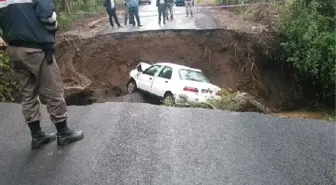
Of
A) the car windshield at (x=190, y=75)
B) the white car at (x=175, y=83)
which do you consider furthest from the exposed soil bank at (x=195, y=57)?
the car windshield at (x=190, y=75)

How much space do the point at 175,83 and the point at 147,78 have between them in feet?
5.76

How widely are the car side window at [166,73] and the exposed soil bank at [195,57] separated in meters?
3.85

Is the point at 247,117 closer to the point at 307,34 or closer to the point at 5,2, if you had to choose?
the point at 5,2

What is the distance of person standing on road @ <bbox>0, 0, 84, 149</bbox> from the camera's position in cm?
411

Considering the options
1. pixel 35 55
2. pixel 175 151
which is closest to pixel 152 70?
pixel 175 151

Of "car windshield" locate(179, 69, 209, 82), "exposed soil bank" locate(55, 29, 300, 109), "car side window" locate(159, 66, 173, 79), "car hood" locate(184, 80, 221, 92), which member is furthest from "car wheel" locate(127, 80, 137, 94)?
"car hood" locate(184, 80, 221, 92)

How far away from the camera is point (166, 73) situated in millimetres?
13422

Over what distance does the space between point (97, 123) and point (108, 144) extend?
0.81m

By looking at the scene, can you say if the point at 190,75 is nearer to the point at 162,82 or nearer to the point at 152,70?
the point at 162,82

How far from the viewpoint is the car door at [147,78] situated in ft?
46.0

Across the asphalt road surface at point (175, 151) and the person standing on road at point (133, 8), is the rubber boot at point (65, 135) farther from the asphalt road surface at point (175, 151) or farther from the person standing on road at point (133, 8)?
the person standing on road at point (133, 8)

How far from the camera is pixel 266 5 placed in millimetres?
19672

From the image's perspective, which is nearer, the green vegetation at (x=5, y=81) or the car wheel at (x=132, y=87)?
the green vegetation at (x=5, y=81)

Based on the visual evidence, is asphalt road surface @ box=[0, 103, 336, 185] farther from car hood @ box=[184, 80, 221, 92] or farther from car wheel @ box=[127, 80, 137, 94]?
car wheel @ box=[127, 80, 137, 94]
